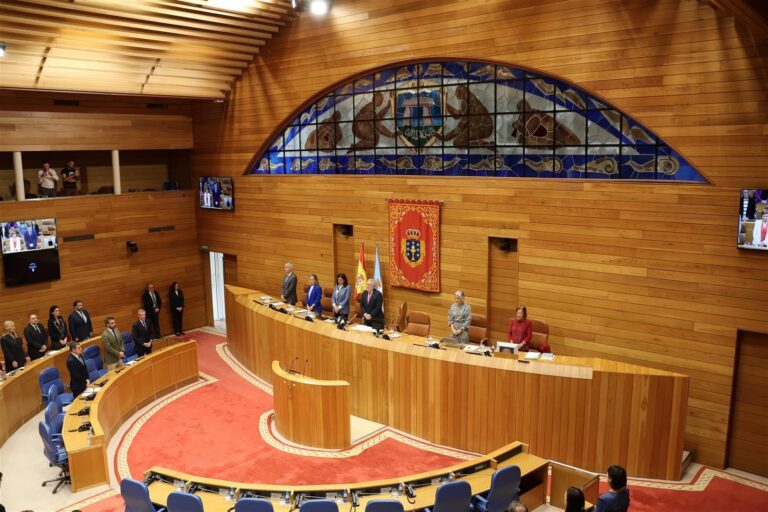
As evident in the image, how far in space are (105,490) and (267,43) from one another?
8.94m

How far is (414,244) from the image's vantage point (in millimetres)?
11531

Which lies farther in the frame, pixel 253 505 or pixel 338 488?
pixel 338 488

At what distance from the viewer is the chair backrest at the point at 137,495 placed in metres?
6.09

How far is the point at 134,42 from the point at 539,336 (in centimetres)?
841

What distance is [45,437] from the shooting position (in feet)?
26.0

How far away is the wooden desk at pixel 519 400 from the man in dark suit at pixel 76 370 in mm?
3352

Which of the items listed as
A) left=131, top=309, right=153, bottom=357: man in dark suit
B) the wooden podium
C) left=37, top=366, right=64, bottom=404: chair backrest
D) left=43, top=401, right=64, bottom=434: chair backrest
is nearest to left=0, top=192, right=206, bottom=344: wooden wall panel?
left=131, top=309, right=153, bottom=357: man in dark suit

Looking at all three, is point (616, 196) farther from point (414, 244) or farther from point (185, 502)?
point (185, 502)

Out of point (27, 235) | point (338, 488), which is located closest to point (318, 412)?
point (338, 488)


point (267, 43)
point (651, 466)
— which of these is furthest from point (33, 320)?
point (651, 466)

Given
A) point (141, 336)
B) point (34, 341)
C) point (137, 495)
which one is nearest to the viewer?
point (137, 495)

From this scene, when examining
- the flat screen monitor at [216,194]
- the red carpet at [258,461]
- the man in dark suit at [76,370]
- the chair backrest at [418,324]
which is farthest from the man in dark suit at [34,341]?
the chair backrest at [418,324]

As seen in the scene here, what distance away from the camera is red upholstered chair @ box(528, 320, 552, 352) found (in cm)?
979

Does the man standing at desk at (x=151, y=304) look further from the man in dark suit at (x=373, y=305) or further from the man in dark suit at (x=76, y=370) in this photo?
the man in dark suit at (x=373, y=305)
